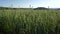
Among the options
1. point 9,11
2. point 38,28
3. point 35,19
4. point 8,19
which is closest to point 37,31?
point 38,28

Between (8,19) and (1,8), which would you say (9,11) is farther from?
(8,19)

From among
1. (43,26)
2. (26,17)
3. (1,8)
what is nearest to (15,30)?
(26,17)

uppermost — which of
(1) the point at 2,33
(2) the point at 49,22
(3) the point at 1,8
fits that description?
(3) the point at 1,8

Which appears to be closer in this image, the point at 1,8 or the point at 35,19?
the point at 35,19

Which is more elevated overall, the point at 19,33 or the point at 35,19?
the point at 35,19

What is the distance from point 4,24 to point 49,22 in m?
1.36

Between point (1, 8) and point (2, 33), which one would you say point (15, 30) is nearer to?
point (2, 33)

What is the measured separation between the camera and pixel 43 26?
4.73 meters

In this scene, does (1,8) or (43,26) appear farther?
(1,8)

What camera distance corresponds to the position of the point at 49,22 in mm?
4879

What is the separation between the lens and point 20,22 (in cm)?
471

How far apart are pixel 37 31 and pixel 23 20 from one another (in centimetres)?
53

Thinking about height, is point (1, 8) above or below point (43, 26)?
above

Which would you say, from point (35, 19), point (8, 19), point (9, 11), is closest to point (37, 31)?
point (35, 19)
